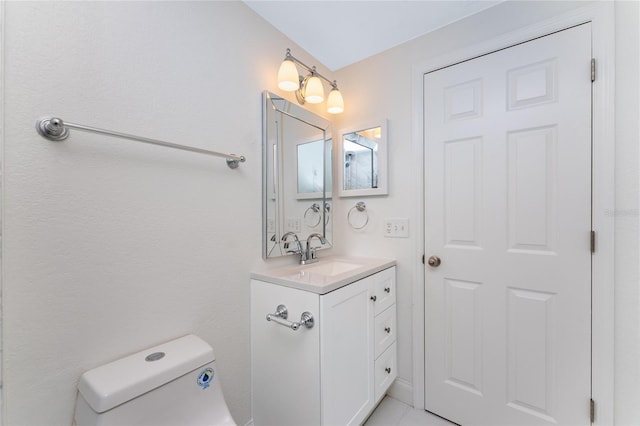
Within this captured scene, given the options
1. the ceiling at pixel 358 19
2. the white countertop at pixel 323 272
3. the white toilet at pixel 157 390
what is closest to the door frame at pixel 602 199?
the ceiling at pixel 358 19

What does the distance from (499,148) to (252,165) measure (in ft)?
4.38

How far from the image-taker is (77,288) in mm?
867

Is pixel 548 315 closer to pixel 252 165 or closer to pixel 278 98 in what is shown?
pixel 252 165

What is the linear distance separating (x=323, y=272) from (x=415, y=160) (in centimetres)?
91

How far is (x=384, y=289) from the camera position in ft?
5.20

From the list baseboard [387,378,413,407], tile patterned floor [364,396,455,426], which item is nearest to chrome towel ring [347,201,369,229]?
baseboard [387,378,413,407]

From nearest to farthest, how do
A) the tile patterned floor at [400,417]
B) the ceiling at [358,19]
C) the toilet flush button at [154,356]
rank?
1. the toilet flush button at [154,356]
2. the ceiling at [358,19]
3. the tile patterned floor at [400,417]

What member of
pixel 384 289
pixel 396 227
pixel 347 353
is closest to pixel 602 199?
pixel 396 227

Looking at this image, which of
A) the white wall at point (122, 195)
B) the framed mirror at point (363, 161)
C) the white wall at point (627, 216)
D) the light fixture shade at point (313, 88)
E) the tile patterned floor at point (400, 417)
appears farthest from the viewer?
the framed mirror at point (363, 161)

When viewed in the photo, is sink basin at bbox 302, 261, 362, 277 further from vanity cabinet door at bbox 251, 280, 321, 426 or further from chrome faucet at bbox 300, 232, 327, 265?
vanity cabinet door at bbox 251, 280, 321, 426

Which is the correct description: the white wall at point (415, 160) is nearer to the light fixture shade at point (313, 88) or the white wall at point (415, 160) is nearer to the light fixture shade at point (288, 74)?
the light fixture shade at point (313, 88)

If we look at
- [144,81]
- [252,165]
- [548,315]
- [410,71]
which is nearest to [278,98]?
[252,165]

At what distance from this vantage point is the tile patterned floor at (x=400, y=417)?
1.52 meters

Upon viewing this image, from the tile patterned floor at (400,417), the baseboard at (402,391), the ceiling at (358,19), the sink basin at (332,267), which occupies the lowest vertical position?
the tile patterned floor at (400,417)
